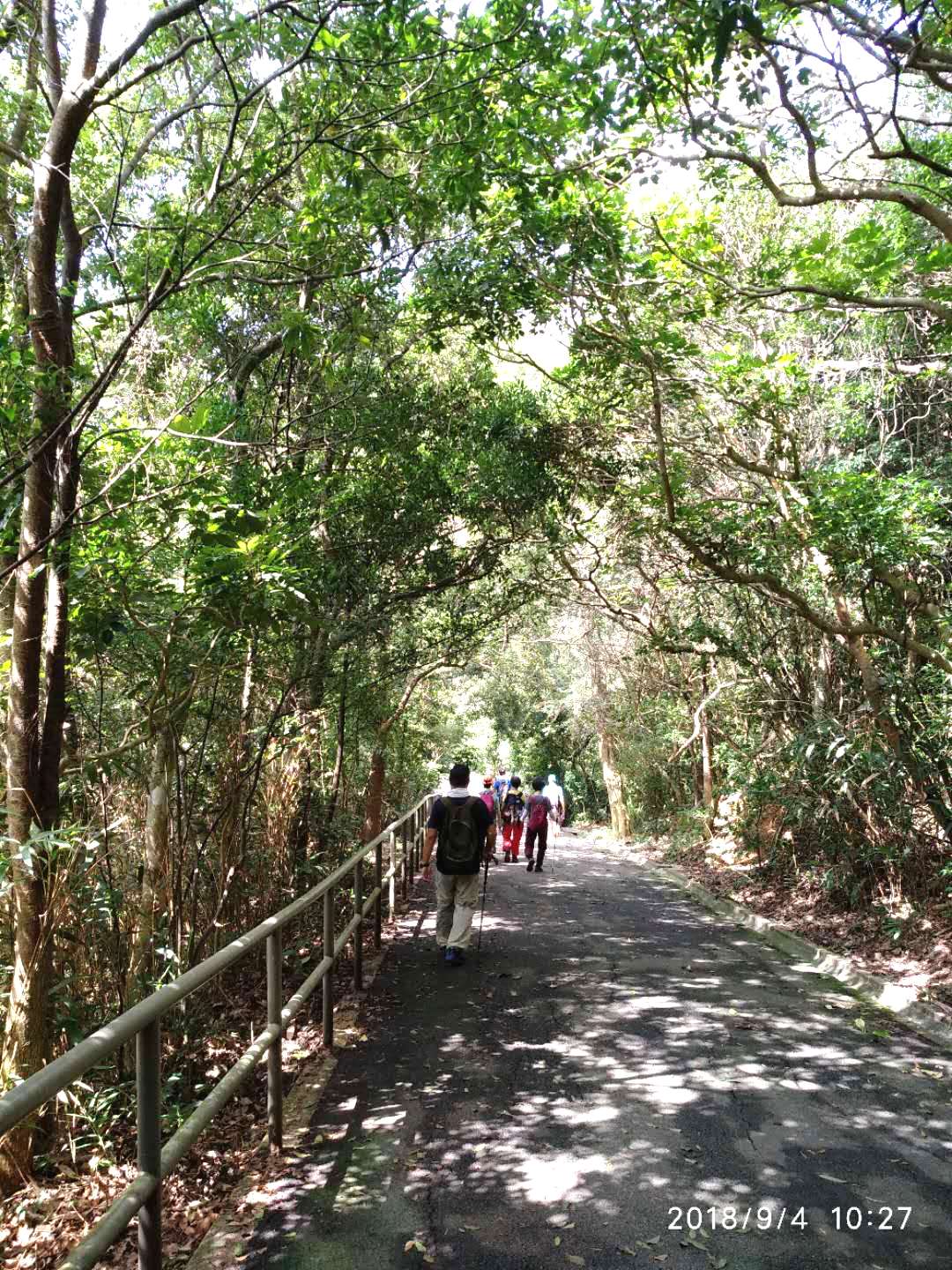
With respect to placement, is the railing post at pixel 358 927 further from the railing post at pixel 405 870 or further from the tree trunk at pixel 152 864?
the railing post at pixel 405 870

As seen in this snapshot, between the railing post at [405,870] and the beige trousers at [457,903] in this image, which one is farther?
the railing post at [405,870]

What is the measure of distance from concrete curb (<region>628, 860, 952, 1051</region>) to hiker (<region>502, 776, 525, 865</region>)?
616cm

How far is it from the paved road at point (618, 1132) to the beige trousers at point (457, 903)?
1.11 ft

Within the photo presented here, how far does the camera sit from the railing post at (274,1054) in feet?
14.8

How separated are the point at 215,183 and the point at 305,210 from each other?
1.66 m

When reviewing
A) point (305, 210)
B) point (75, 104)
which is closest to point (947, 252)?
point (305, 210)

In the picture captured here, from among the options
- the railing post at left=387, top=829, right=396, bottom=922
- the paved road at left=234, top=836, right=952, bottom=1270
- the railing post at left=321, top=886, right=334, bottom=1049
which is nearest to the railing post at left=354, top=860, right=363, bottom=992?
the paved road at left=234, top=836, right=952, bottom=1270

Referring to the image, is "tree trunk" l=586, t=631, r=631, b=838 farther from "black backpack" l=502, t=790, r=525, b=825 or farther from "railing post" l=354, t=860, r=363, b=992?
"railing post" l=354, t=860, r=363, b=992

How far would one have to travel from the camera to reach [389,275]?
7695 mm

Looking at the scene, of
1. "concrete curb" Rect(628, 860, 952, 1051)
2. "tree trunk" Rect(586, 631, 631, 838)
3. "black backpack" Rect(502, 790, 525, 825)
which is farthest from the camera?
"tree trunk" Rect(586, 631, 631, 838)

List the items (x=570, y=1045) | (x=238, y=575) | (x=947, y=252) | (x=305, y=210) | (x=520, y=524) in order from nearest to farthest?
(x=238, y=575)
(x=305, y=210)
(x=570, y=1045)
(x=947, y=252)
(x=520, y=524)

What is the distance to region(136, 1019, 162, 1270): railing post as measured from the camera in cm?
288

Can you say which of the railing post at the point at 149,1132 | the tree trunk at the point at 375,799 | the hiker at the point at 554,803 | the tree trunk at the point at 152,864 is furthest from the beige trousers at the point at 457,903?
the hiker at the point at 554,803

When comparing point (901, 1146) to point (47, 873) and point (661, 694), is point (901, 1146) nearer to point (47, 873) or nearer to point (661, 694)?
point (47, 873)
